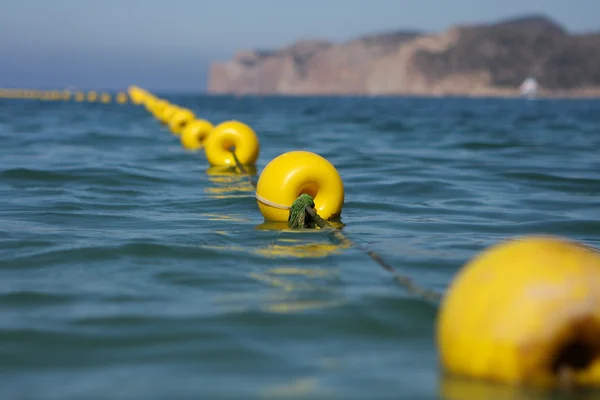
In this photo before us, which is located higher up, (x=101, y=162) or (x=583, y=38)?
(x=583, y=38)

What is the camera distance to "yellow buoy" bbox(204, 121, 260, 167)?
12.8 m

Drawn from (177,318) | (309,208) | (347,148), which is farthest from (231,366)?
(347,148)

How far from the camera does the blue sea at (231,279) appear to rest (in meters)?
3.77

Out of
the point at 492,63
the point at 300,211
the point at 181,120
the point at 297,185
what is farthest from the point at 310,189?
the point at 492,63

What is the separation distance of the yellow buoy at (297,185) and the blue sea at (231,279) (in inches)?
10.8

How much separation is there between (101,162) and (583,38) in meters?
182

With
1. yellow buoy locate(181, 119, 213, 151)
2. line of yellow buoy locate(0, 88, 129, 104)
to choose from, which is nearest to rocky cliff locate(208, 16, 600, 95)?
line of yellow buoy locate(0, 88, 129, 104)

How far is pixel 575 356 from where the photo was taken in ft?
11.1

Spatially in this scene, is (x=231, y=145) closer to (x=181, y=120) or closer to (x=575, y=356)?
(x=181, y=120)

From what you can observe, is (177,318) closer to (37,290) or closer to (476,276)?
(37,290)

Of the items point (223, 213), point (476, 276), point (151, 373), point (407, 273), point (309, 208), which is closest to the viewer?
point (476, 276)

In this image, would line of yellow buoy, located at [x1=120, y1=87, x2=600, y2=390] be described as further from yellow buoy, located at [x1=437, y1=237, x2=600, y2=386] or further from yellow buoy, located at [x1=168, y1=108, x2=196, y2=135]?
yellow buoy, located at [x1=168, y1=108, x2=196, y2=135]

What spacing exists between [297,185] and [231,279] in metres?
2.04

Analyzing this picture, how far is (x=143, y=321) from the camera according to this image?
15.0ft
